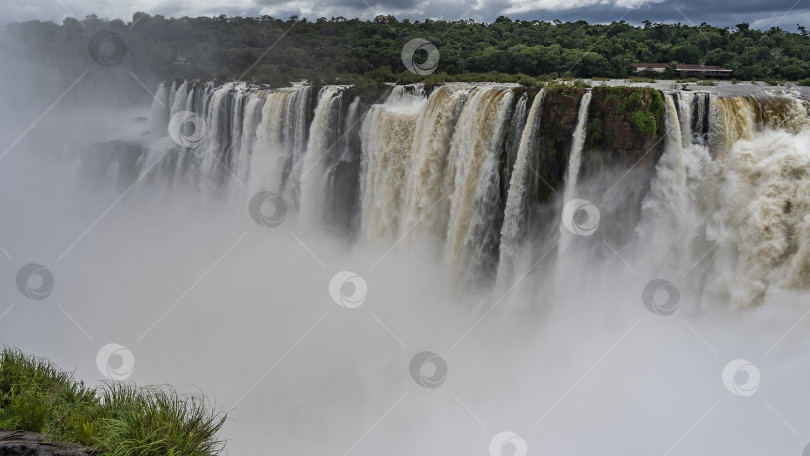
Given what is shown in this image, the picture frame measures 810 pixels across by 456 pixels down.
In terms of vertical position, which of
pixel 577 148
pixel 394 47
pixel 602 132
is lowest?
pixel 577 148

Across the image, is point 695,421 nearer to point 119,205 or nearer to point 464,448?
point 464,448

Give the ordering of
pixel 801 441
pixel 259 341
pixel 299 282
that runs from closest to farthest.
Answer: pixel 801 441
pixel 259 341
pixel 299 282

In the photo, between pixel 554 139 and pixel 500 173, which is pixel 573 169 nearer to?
pixel 554 139

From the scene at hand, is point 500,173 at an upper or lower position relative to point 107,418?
upper

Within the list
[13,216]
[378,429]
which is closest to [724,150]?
[378,429]

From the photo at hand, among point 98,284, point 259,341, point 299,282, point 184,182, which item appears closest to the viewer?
point 259,341

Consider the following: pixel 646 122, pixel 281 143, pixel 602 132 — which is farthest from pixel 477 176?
pixel 281 143

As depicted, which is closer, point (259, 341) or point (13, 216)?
point (259, 341)

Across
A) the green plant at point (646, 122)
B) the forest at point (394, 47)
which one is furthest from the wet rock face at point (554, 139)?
the forest at point (394, 47)
